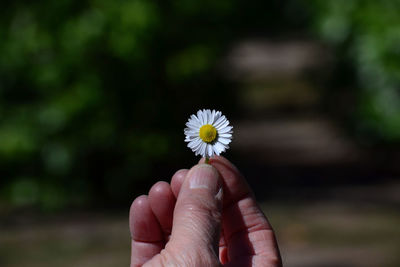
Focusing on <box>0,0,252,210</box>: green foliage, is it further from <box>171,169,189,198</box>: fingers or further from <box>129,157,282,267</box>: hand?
<box>171,169,189,198</box>: fingers

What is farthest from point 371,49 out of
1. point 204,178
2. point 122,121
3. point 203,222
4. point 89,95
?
point 203,222

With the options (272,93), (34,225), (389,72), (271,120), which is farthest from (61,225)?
(272,93)

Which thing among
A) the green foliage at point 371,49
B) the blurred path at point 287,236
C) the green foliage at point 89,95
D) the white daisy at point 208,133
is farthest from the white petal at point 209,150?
the green foliage at point 371,49

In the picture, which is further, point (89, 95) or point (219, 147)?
point (89, 95)

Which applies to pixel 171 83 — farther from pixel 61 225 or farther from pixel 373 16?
pixel 373 16

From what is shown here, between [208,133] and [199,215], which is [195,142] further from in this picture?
[199,215]

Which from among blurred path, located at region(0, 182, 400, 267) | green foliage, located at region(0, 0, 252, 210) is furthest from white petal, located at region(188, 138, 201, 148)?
green foliage, located at region(0, 0, 252, 210)
